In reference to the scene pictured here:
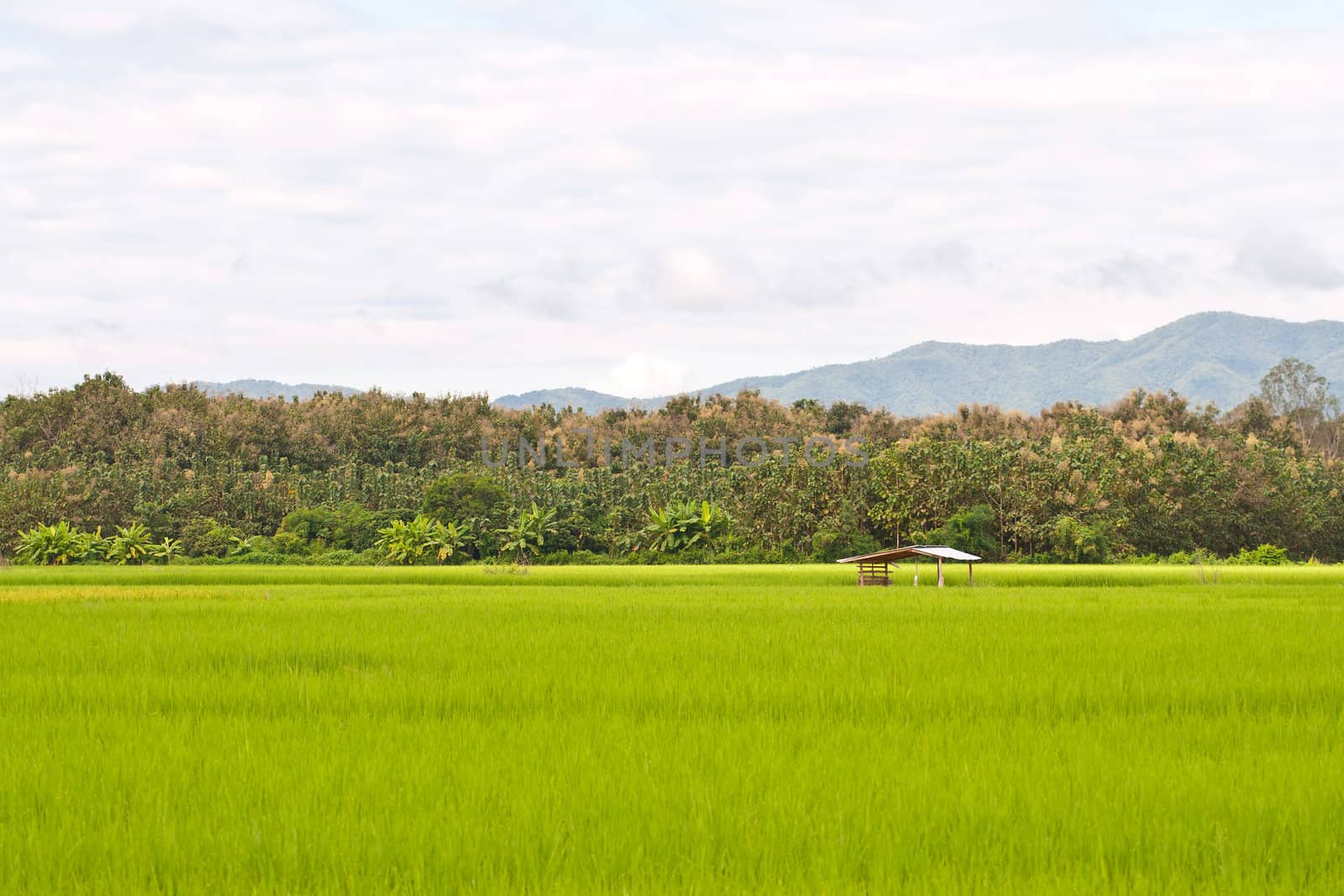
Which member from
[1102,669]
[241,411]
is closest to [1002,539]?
[1102,669]

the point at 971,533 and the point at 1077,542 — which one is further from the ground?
the point at 971,533

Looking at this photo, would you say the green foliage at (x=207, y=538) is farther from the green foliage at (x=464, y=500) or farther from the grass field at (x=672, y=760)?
the grass field at (x=672, y=760)

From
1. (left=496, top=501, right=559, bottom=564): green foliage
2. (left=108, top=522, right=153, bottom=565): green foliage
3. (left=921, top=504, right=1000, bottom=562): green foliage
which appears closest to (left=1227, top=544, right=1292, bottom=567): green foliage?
(left=921, top=504, right=1000, bottom=562): green foliage

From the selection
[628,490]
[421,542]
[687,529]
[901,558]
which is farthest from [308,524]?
[901,558]

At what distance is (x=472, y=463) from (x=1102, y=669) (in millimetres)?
48659

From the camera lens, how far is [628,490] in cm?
4519

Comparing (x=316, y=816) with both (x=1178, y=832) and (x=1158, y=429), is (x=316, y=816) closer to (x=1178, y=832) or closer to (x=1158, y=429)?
(x=1178, y=832)

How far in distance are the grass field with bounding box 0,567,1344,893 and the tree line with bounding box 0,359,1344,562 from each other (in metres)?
27.1

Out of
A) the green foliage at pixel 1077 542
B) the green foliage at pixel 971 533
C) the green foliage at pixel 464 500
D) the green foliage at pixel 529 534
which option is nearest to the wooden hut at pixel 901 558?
the green foliage at pixel 971 533

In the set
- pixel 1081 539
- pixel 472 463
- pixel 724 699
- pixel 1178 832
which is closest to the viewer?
pixel 1178 832

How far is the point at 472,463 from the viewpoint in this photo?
2195 inches

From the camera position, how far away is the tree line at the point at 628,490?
1540 inches

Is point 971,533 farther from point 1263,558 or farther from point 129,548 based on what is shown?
point 129,548

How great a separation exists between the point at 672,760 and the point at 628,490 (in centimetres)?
3966
